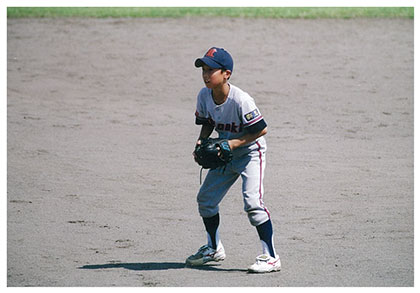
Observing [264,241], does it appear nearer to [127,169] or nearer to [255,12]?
[127,169]

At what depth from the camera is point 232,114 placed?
4.96 m

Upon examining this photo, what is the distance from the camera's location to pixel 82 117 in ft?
33.3

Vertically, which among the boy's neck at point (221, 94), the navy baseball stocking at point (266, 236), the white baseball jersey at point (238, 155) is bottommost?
the navy baseball stocking at point (266, 236)

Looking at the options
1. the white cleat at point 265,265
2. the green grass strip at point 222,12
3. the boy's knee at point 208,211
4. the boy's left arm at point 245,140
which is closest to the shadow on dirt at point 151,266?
the white cleat at point 265,265

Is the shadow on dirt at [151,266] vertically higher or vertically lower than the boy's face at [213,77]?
lower

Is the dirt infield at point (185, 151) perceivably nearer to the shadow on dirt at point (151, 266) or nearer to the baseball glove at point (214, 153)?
the shadow on dirt at point (151, 266)

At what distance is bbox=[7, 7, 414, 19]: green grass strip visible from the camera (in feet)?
51.9

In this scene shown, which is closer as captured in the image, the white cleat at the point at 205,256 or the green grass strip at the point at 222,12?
the white cleat at the point at 205,256

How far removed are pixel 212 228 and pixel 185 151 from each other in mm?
3415

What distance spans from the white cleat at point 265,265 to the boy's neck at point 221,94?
110cm

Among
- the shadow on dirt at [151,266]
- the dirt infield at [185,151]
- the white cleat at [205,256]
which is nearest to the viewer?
the shadow on dirt at [151,266]

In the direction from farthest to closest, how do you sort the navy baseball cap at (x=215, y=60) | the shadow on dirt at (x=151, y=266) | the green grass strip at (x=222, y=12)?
the green grass strip at (x=222, y=12) → the shadow on dirt at (x=151, y=266) → the navy baseball cap at (x=215, y=60)

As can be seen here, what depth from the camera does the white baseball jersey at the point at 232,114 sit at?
490cm

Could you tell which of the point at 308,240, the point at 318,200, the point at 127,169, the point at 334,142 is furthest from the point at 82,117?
the point at 308,240
